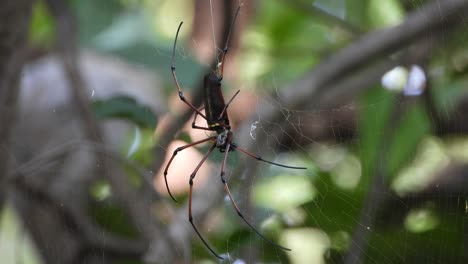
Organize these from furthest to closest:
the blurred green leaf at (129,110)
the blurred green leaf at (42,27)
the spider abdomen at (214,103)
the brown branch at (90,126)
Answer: the blurred green leaf at (42,27), the brown branch at (90,126), the blurred green leaf at (129,110), the spider abdomen at (214,103)

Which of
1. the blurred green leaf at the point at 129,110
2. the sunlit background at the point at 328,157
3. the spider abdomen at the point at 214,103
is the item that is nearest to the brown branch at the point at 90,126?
the sunlit background at the point at 328,157

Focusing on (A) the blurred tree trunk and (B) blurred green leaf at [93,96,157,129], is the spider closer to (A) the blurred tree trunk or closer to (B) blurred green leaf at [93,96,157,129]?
(B) blurred green leaf at [93,96,157,129]

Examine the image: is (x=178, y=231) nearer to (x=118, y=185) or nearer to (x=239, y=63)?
(x=118, y=185)

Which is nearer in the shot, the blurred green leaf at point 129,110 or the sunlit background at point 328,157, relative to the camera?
the sunlit background at point 328,157

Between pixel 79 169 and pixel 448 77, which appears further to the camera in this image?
pixel 79 169

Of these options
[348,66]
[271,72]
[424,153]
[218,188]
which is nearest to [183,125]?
[218,188]

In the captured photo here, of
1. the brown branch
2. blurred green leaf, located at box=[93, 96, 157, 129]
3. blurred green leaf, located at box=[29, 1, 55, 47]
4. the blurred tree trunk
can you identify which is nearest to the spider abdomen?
blurred green leaf, located at box=[93, 96, 157, 129]

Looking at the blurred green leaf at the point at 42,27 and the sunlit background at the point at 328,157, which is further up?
the blurred green leaf at the point at 42,27

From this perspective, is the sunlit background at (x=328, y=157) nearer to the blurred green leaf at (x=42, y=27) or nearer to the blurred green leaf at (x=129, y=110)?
the blurred green leaf at (x=129, y=110)

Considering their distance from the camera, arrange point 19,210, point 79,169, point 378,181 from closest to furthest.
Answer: point 378,181 < point 19,210 < point 79,169
